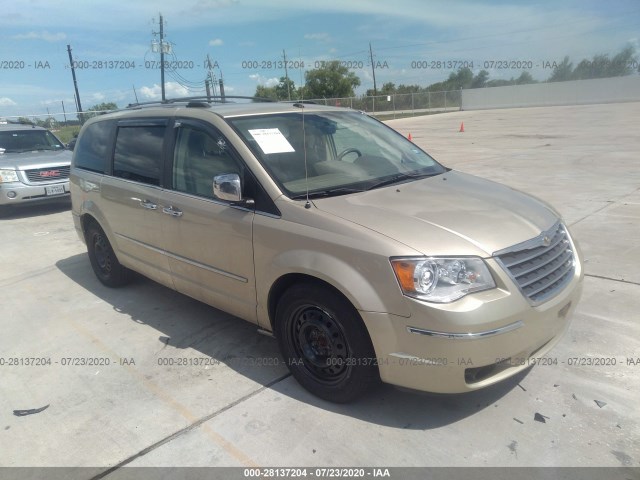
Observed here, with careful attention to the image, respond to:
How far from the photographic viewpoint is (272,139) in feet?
11.3

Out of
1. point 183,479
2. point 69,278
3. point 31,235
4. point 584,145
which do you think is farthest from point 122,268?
point 584,145

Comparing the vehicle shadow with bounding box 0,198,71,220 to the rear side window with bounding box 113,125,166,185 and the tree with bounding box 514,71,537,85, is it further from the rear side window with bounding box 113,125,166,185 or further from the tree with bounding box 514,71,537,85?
the tree with bounding box 514,71,537,85

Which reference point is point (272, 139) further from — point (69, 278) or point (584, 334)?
point (69, 278)

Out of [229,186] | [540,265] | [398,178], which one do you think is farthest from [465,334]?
[229,186]

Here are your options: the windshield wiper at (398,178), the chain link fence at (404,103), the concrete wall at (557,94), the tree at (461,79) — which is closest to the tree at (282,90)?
the chain link fence at (404,103)

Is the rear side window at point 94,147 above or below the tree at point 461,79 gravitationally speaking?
below

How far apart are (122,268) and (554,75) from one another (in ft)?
240

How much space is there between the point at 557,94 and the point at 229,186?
56.0 metres

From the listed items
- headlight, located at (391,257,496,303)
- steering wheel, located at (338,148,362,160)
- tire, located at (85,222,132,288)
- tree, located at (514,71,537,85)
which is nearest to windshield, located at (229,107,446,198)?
steering wheel, located at (338,148,362,160)

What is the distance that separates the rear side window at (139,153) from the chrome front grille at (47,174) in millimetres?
5757

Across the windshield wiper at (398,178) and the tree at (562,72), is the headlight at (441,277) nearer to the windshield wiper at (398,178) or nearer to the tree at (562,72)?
the windshield wiper at (398,178)

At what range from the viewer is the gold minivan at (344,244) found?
249 cm

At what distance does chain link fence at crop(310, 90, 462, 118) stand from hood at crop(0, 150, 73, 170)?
1247 inches

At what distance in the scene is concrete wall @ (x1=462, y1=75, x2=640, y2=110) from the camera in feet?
155
